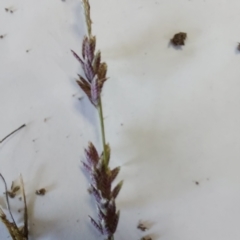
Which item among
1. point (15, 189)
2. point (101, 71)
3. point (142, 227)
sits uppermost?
point (101, 71)

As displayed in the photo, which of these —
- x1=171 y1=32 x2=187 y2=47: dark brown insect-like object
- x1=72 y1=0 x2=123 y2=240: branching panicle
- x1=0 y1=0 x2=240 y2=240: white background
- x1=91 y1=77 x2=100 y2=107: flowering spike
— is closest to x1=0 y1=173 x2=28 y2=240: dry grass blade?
x1=0 y1=0 x2=240 y2=240: white background

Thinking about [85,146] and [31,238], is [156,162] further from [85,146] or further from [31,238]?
[31,238]

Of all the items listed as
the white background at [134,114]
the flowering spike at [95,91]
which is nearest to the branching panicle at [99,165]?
the flowering spike at [95,91]

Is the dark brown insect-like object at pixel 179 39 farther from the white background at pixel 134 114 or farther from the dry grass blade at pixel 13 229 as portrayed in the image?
the dry grass blade at pixel 13 229

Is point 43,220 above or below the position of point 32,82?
below

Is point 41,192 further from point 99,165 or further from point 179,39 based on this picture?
point 179,39

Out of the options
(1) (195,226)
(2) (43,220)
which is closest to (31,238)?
(2) (43,220)

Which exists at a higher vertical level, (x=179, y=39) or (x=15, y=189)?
(x=179, y=39)

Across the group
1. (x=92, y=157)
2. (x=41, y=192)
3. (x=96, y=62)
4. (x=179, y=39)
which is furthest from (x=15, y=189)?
(x=179, y=39)
